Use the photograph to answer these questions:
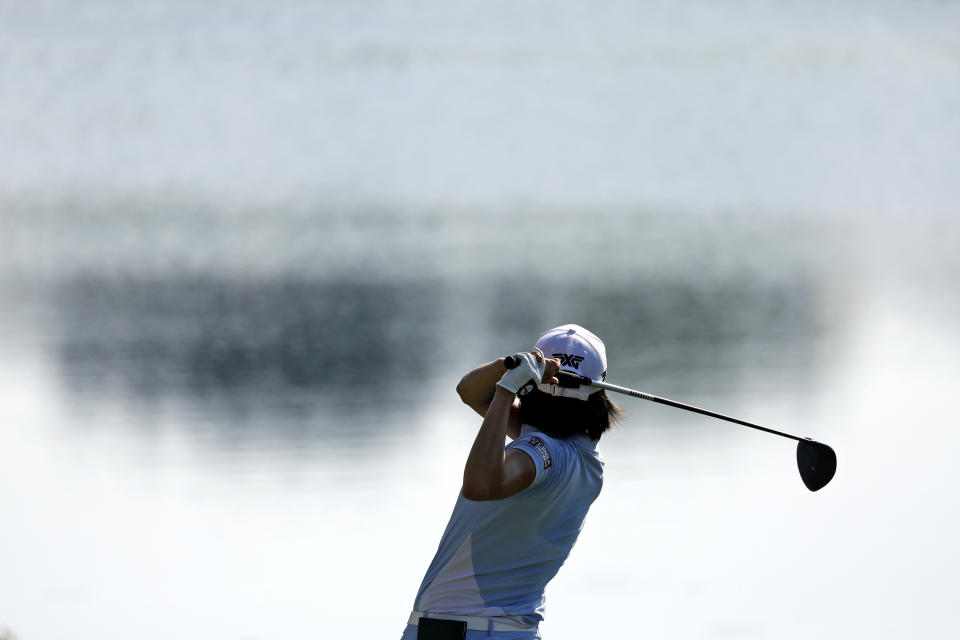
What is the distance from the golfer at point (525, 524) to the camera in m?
3.09

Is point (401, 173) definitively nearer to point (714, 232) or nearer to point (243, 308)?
point (714, 232)

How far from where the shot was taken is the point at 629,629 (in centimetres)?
611

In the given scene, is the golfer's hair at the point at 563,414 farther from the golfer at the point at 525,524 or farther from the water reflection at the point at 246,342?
the water reflection at the point at 246,342

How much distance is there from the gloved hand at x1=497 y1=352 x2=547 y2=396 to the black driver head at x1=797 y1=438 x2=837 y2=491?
1193mm

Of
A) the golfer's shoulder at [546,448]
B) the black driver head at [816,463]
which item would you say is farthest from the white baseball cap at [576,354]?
the black driver head at [816,463]

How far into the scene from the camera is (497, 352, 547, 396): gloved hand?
2.97 metres

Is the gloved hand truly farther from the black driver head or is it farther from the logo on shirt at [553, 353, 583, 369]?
the black driver head

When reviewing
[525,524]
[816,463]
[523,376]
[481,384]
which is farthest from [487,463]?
[816,463]

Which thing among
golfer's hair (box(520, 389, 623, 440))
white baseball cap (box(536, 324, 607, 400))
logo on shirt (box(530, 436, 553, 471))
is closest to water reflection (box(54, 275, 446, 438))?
white baseball cap (box(536, 324, 607, 400))

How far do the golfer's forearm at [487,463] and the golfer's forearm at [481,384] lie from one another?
58 centimetres

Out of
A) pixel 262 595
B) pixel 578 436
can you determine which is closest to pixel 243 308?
pixel 262 595

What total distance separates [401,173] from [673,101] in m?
6.82

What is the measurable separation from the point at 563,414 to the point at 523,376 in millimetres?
265

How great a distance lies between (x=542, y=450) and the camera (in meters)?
3.06
